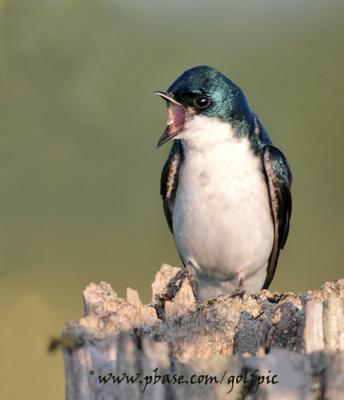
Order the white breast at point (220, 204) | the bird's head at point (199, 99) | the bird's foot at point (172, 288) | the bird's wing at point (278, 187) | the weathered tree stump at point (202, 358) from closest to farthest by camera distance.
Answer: the weathered tree stump at point (202, 358)
the bird's foot at point (172, 288)
the bird's head at point (199, 99)
the white breast at point (220, 204)
the bird's wing at point (278, 187)

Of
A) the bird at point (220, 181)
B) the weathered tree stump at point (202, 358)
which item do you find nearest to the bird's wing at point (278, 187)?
the bird at point (220, 181)

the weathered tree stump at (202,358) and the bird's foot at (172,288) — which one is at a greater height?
the bird's foot at (172,288)

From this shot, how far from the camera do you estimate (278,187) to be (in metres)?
4.76

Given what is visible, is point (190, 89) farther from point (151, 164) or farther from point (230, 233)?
Result: point (151, 164)

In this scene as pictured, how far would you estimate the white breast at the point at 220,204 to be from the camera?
4602 mm

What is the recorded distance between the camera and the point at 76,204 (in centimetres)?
669

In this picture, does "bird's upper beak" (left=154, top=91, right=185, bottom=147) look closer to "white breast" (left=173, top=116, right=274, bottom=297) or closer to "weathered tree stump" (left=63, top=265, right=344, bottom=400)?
"white breast" (left=173, top=116, right=274, bottom=297)

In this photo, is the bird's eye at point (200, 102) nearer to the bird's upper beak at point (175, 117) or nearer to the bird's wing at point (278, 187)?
the bird's upper beak at point (175, 117)

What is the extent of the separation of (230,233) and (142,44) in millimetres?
3250

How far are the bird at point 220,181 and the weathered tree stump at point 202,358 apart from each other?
1.37 m

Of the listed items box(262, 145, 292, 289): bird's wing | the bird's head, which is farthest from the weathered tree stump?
box(262, 145, 292, 289): bird's wing

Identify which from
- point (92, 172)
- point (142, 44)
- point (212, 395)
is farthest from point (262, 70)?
point (212, 395)

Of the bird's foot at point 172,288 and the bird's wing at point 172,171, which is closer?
the bird's foot at point 172,288

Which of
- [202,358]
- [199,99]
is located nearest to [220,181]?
[199,99]
